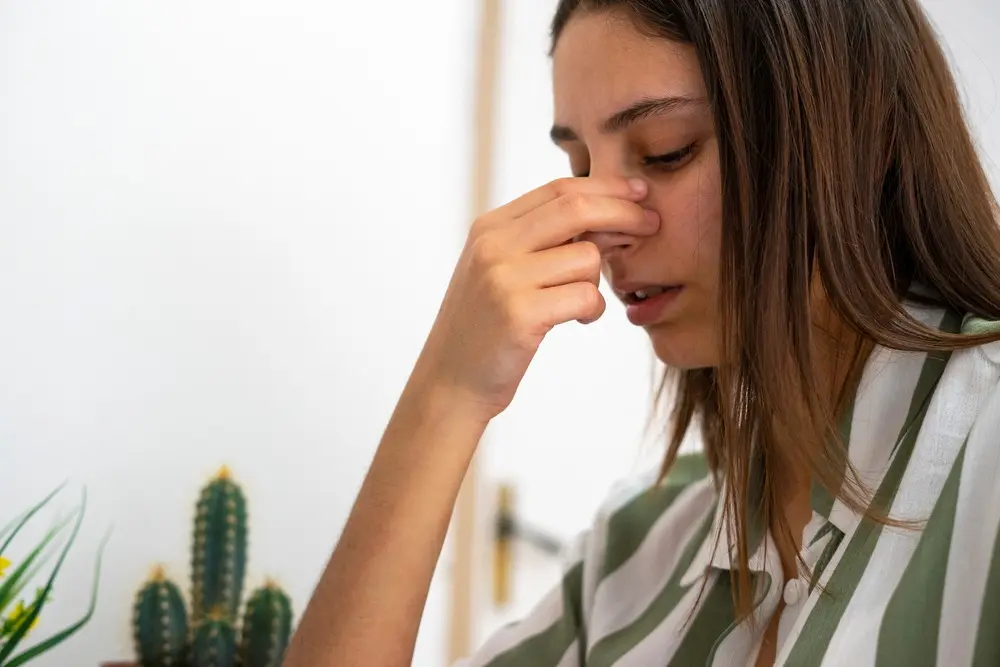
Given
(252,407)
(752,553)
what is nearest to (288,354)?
(252,407)

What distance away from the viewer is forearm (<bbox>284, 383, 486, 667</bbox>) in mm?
718

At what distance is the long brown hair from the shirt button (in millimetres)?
34

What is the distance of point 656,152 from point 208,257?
57cm

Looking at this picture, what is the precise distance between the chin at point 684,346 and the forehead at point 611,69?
7.3 inches

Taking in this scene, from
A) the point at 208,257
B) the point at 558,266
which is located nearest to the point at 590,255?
the point at 558,266

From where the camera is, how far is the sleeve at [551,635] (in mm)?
918

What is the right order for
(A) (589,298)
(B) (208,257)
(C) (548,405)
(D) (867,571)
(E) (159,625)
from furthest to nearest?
(C) (548,405) < (B) (208,257) < (E) (159,625) < (A) (589,298) < (D) (867,571)

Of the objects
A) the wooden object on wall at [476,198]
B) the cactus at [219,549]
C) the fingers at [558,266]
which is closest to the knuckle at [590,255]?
the fingers at [558,266]

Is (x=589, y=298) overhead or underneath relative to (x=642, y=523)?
overhead

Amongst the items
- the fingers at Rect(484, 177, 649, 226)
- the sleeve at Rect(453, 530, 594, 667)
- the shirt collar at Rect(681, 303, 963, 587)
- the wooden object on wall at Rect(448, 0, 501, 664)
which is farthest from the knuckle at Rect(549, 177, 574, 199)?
the wooden object on wall at Rect(448, 0, 501, 664)

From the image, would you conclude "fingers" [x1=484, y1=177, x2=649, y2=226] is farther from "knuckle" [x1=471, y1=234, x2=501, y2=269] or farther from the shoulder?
the shoulder

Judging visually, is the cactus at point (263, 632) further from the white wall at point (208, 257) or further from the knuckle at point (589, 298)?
the knuckle at point (589, 298)

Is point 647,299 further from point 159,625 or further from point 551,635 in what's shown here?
point 159,625

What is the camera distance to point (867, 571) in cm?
63
